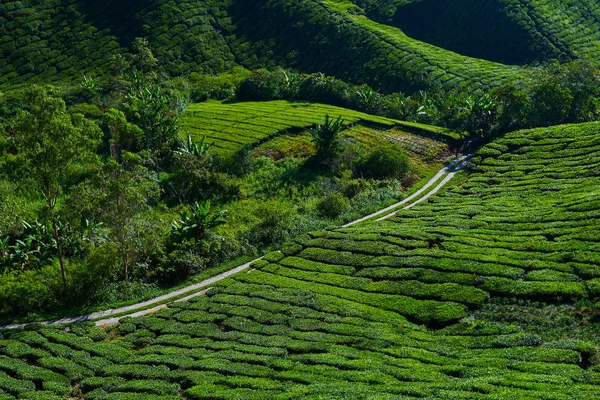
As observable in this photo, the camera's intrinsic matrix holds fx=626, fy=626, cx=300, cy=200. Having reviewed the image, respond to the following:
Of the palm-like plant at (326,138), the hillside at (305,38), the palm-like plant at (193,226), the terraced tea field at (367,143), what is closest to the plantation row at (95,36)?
the hillside at (305,38)

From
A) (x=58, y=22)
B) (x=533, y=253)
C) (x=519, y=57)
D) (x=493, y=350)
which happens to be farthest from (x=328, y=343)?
(x=58, y=22)

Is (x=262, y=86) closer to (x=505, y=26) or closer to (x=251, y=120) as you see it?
(x=251, y=120)

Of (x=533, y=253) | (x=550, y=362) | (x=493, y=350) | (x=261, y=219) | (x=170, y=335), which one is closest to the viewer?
(x=550, y=362)

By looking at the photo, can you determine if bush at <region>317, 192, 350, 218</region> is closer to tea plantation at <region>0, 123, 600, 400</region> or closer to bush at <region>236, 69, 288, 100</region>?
tea plantation at <region>0, 123, 600, 400</region>

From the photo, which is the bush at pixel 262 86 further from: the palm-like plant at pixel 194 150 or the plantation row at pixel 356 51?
the palm-like plant at pixel 194 150

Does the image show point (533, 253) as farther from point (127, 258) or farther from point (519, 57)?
point (519, 57)

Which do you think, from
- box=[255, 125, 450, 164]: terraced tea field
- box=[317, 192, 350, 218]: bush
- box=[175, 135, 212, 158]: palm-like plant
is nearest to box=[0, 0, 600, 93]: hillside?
box=[255, 125, 450, 164]: terraced tea field
